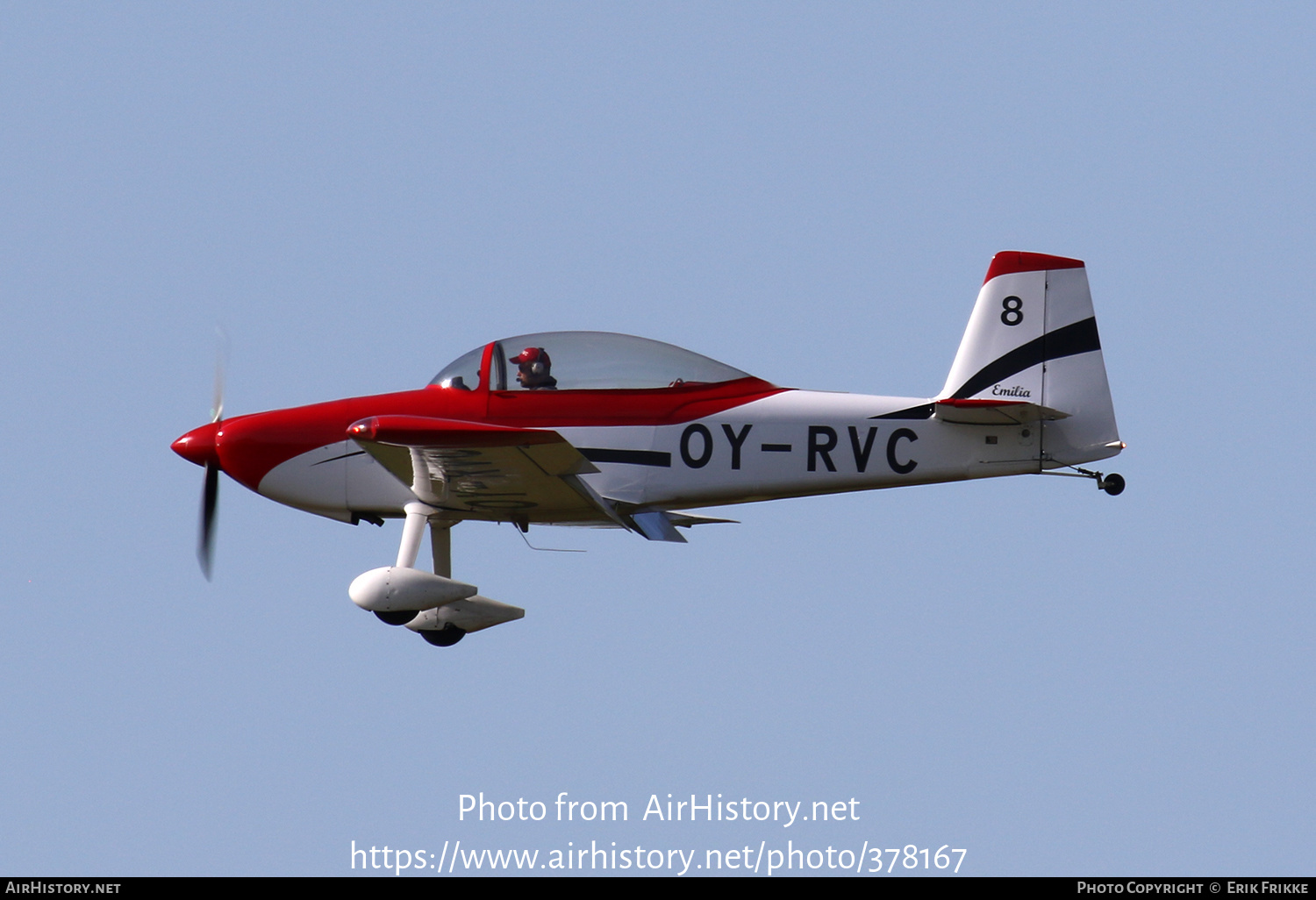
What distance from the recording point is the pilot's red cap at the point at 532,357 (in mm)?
12266

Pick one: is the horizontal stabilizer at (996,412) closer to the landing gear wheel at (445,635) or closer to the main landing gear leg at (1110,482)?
the main landing gear leg at (1110,482)

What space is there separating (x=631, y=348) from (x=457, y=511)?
6.30 feet

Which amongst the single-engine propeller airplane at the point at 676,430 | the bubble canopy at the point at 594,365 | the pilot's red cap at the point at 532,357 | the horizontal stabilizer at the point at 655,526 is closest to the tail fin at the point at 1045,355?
the single-engine propeller airplane at the point at 676,430

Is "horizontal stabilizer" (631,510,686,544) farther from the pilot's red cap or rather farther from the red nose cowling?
the red nose cowling

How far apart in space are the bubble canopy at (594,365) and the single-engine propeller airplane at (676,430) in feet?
0.04

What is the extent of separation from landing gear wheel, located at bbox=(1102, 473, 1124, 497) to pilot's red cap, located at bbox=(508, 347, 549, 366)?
443 cm

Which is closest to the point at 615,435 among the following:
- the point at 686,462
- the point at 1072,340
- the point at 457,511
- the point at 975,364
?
the point at 686,462

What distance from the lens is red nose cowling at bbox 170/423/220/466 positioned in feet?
41.9

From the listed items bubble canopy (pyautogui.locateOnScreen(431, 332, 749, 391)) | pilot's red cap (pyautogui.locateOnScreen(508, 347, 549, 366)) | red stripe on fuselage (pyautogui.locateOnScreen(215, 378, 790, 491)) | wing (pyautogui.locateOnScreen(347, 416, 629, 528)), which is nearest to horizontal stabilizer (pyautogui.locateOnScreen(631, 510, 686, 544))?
wing (pyautogui.locateOnScreen(347, 416, 629, 528))

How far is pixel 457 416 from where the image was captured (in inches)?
478

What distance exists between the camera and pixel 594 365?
1227 centimetres

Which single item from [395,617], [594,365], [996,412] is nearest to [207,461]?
[395,617]

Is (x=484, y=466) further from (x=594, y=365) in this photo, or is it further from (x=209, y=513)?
(x=209, y=513)

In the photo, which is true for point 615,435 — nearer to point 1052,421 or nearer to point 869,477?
point 869,477
